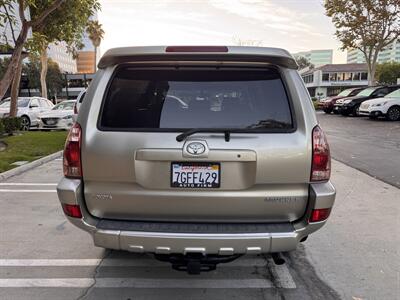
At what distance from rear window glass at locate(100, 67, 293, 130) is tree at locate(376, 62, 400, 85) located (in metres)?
88.1

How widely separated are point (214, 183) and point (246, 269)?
A: 1.45 metres

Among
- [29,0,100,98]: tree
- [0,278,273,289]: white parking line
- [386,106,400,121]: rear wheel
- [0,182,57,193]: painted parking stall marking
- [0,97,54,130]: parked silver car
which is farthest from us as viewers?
Result: [386,106,400,121]: rear wheel

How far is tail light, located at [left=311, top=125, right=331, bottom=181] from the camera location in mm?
A: 3150

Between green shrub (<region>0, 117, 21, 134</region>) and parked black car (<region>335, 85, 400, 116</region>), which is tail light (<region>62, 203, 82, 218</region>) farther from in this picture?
parked black car (<region>335, 85, 400, 116</region>)

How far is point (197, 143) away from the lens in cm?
302

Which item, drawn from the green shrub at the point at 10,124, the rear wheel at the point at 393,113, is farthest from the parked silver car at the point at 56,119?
the rear wheel at the point at 393,113

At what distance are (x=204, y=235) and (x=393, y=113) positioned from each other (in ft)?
67.2

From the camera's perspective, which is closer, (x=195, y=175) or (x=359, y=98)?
(x=195, y=175)

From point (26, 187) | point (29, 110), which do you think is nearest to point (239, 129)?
point (26, 187)

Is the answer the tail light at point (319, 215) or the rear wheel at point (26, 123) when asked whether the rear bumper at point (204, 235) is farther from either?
the rear wheel at point (26, 123)

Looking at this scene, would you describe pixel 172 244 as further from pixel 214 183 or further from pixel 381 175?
pixel 381 175

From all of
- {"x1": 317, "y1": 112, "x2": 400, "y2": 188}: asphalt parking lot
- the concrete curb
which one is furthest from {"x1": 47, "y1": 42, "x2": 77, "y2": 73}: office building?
the concrete curb

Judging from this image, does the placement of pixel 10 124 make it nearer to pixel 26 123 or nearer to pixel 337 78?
pixel 26 123

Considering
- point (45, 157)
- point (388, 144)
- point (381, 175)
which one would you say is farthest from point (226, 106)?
point (388, 144)
